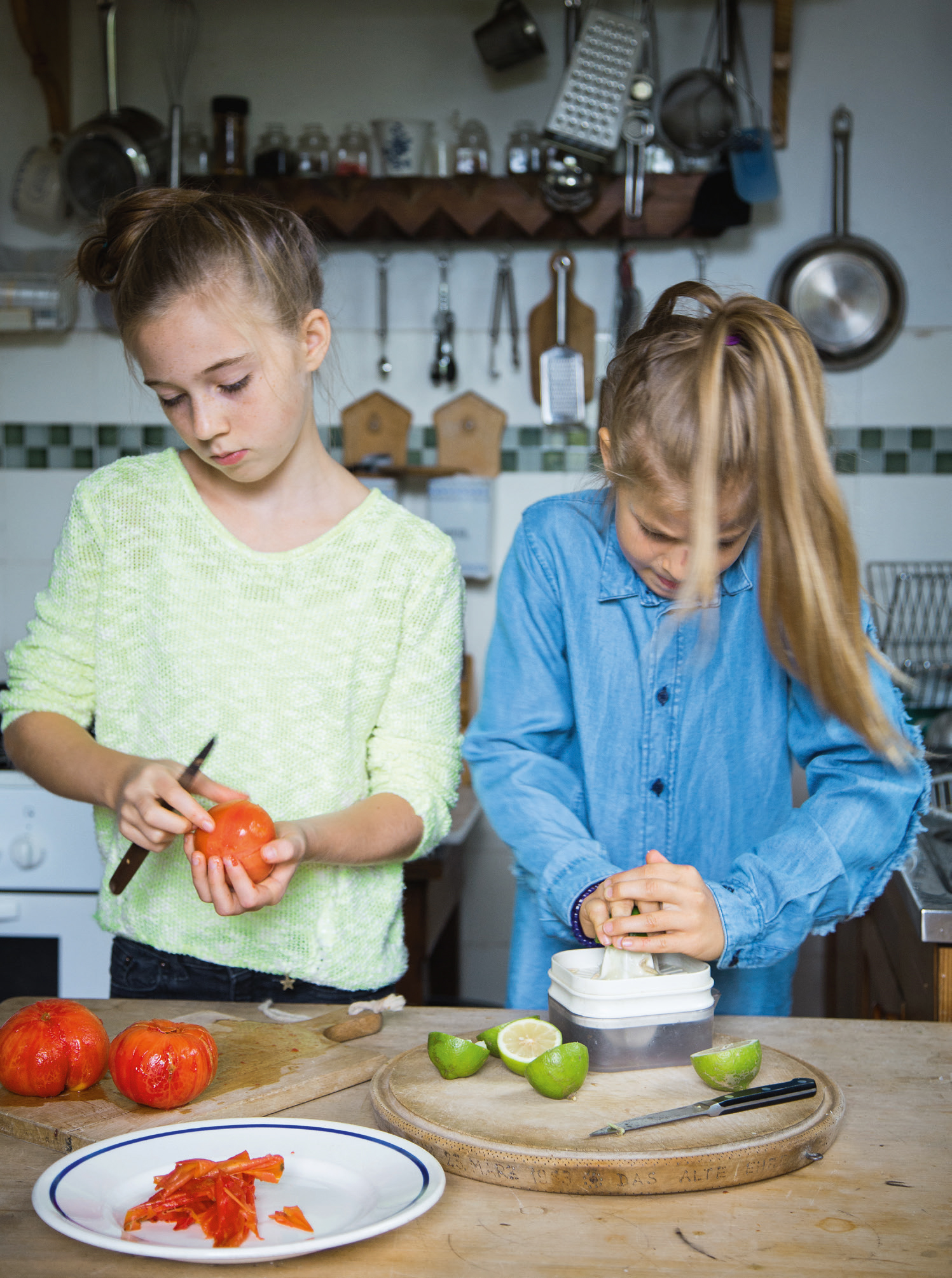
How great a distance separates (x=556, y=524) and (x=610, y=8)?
80.6 inches

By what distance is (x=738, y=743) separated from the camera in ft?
4.40

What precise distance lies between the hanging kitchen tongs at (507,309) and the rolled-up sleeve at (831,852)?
1.93 metres

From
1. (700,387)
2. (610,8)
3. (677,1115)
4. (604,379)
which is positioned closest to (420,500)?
(610,8)

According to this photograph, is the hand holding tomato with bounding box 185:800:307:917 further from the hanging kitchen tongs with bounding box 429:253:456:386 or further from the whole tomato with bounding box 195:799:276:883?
the hanging kitchen tongs with bounding box 429:253:456:386

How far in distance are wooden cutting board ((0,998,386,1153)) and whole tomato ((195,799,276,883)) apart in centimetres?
16

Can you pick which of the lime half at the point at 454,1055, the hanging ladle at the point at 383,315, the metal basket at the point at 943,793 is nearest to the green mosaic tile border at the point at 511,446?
the hanging ladle at the point at 383,315

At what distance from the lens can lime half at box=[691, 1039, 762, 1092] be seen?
99 centimetres

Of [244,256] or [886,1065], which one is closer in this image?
[886,1065]

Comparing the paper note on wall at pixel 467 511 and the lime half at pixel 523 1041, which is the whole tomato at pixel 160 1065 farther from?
the paper note on wall at pixel 467 511

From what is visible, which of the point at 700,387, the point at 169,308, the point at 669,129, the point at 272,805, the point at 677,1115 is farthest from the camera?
the point at 669,129

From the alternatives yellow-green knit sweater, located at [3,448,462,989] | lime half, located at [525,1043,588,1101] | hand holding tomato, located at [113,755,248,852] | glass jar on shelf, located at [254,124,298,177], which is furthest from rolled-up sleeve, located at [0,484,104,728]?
glass jar on shelf, located at [254,124,298,177]

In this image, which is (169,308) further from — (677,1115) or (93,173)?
(93,173)

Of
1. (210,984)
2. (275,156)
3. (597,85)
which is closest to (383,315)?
(275,156)

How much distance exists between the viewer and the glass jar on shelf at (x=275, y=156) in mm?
2846
